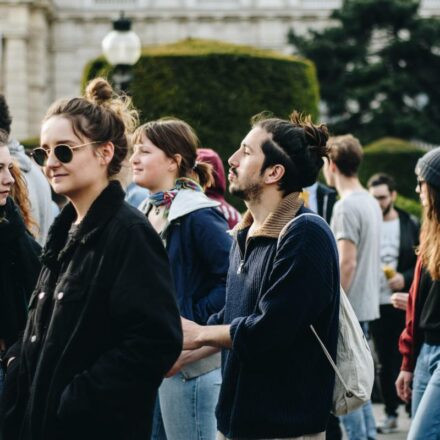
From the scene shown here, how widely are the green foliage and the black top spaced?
34029 millimetres

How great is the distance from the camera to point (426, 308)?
533 cm

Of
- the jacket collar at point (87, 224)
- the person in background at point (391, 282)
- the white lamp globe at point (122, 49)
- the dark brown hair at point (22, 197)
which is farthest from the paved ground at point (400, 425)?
the white lamp globe at point (122, 49)

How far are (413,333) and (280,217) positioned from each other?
1.49 metres

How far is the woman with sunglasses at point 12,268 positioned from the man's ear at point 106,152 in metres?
1.06

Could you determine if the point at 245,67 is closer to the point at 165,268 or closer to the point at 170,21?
the point at 165,268

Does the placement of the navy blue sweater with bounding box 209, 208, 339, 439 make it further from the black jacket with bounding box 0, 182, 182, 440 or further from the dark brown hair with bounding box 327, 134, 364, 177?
the dark brown hair with bounding box 327, 134, 364, 177

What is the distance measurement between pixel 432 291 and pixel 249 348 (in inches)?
61.5

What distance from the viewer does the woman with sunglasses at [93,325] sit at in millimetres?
3379

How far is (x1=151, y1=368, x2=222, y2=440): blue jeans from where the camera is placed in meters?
5.01

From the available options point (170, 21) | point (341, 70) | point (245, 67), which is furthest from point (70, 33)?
point (245, 67)

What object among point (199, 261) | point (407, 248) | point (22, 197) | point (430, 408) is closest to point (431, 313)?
point (430, 408)

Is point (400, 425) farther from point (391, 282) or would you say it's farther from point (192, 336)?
point (192, 336)

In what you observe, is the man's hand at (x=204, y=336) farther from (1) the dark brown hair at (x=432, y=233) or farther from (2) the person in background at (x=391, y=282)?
(2) the person in background at (x=391, y=282)

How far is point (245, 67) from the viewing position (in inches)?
557
